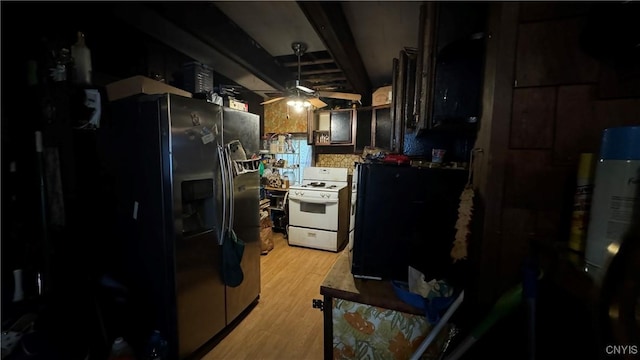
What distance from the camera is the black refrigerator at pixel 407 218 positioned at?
26.0 inches

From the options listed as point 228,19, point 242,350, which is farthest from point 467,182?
point 242,350

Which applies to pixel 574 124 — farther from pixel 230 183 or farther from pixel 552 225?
pixel 230 183

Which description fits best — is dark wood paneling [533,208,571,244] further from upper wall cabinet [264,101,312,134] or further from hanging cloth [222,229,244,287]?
upper wall cabinet [264,101,312,134]

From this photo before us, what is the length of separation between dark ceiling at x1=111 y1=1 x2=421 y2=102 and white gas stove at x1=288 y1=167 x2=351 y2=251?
4.30ft

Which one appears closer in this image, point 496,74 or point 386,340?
point 496,74

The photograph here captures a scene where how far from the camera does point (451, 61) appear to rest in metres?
0.71

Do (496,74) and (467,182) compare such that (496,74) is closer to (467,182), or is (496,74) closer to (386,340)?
(467,182)

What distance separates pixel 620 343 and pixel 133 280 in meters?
1.67

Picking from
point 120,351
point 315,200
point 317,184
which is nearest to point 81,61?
point 120,351

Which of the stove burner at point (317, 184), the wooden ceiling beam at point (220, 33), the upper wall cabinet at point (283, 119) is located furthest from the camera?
the upper wall cabinet at point (283, 119)

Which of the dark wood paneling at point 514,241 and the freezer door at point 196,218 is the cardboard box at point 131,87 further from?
the dark wood paneling at point 514,241

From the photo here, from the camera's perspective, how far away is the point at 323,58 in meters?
1.78

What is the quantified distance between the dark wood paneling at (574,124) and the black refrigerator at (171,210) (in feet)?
4.32

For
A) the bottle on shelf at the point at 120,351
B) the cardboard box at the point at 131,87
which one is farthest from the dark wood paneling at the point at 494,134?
the bottle on shelf at the point at 120,351
